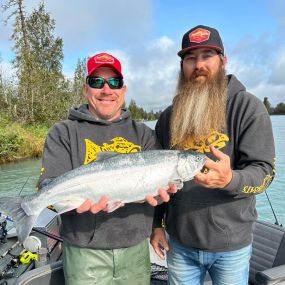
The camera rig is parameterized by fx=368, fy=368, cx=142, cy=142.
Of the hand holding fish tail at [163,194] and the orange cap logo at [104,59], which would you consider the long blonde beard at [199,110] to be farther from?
the orange cap logo at [104,59]

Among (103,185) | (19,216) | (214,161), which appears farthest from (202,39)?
(19,216)

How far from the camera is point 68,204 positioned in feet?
9.53

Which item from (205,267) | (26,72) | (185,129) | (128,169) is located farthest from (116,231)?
(26,72)

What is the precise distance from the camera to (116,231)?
3111mm

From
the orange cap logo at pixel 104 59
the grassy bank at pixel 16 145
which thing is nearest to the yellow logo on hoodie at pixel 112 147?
the orange cap logo at pixel 104 59

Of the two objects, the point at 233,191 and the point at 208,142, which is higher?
the point at 208,142

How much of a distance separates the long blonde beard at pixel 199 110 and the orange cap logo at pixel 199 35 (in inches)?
12.6

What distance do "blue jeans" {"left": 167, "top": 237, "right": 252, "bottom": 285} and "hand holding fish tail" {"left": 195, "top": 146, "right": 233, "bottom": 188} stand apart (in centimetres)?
74

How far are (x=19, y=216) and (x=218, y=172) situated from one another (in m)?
1.59

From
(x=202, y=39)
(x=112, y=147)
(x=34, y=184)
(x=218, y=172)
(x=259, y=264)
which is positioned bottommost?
(x=34, y=184)

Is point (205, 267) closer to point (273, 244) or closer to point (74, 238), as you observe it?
point (74, 238)

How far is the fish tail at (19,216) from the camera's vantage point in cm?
288

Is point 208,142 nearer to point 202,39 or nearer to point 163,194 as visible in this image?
point 163,194

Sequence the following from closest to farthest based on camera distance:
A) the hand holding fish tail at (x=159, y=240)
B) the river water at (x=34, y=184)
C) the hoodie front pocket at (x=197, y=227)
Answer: the hoodie front pocket at (x=197, y=227)
the hand holding fish tail at (x=159, y=240)
the river water at (x=34, y=184)
